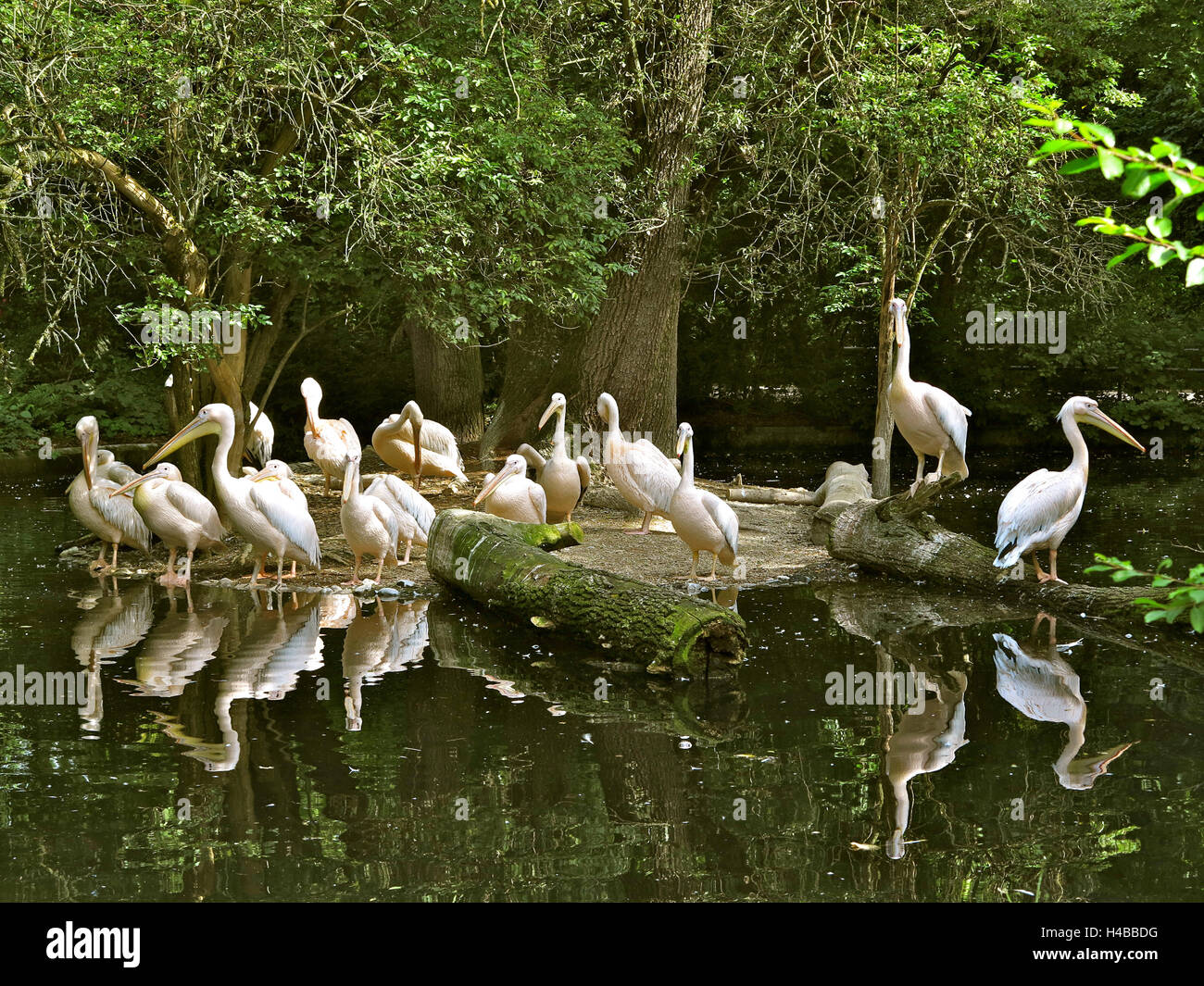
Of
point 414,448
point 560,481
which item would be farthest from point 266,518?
point 414,448

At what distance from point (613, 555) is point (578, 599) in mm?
2833

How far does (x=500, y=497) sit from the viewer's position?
32.4ft

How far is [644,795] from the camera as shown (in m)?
4.85

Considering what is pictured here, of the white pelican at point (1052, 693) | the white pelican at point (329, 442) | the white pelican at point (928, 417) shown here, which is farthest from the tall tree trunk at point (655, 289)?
the white pelican at point (1052, 693)

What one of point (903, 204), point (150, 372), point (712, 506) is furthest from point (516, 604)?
point (150, 372)

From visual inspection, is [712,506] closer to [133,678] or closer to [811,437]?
[133,678]

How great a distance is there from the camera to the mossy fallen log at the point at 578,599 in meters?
6.61

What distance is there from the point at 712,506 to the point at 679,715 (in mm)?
3058

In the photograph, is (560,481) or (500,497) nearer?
(500,497)

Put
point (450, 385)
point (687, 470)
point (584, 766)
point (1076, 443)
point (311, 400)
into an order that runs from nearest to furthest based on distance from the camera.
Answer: point (584, 766) < point (1076, 443) < point (687, 470) < point (311, 400) < point (450, 385)

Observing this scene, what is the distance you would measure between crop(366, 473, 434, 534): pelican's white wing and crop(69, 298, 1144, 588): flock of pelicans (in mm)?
11

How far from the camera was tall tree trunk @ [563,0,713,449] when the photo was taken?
12430mm

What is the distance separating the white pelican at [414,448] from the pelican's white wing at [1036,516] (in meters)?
6.65

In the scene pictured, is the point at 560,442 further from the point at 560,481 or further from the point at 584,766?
the point at 584,766
